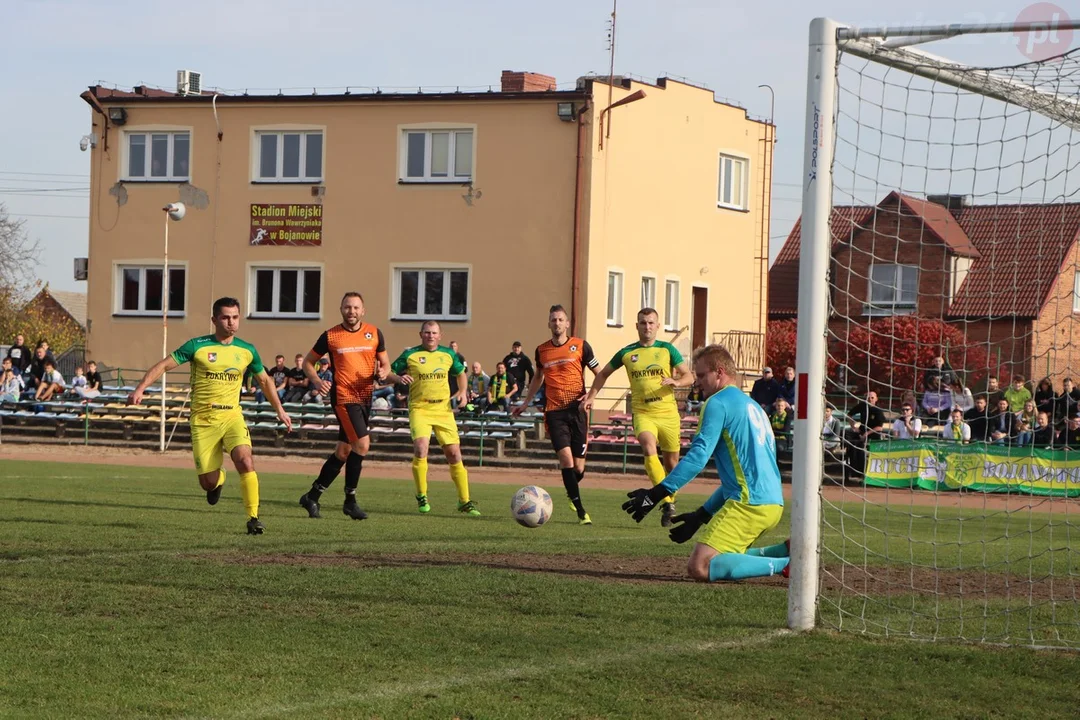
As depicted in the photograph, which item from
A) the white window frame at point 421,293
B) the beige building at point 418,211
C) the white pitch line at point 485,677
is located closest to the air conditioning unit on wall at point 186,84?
the beige building at point 418,211

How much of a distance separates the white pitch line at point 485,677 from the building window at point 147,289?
99.1 ft

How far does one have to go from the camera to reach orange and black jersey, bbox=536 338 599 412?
1449 centimetres

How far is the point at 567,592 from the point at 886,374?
4.59m

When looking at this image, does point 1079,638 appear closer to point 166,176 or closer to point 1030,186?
point 1030,186

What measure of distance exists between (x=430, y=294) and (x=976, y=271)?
928 inches

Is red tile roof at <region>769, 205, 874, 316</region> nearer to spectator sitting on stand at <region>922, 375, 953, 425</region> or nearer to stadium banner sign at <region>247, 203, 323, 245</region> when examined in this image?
stadium banner sign at <region>247, 203, 323, 245</region>

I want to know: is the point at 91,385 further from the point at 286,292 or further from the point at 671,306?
the point at 671,306

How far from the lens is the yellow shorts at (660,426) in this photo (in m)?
14.2

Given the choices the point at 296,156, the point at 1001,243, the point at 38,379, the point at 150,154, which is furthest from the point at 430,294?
the point at 1001,243

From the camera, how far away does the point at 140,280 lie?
1409 inches

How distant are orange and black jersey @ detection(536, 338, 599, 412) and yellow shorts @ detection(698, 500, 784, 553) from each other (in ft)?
20.5

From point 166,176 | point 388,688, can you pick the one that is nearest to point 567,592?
point 388,688

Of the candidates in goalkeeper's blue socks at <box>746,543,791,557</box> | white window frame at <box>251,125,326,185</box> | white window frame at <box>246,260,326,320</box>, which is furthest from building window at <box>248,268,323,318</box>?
goalkeeper's blue socks at <box>746,543,791,557</box>

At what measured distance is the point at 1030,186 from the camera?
8.34 m
